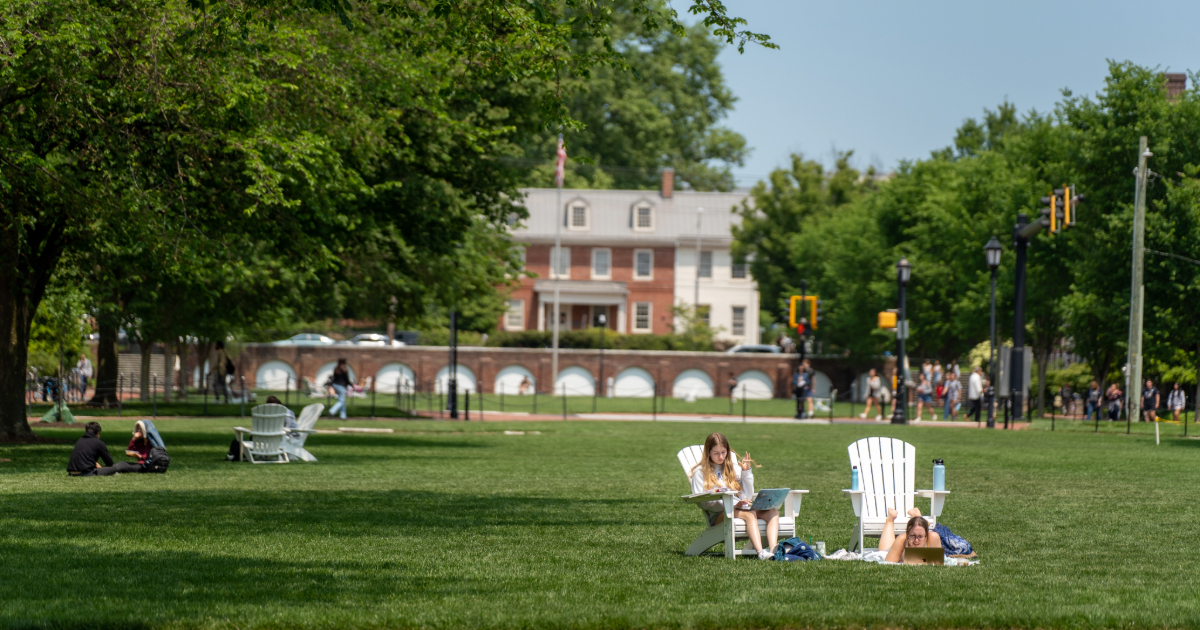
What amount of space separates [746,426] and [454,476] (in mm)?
18607

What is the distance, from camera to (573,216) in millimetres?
85562

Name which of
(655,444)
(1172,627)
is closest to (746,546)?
(1172,627)

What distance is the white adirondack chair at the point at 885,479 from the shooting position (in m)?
10.7

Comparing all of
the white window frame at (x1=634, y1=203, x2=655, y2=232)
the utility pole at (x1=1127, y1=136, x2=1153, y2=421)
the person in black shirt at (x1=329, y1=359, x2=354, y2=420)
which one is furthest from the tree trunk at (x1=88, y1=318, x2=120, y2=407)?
the white window frame at (x1=634, y1=203, x2=655, y2=232)

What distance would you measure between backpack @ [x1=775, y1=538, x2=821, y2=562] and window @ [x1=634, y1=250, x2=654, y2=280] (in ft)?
248

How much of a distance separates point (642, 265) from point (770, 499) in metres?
75.6

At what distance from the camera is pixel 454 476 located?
17.7 metres

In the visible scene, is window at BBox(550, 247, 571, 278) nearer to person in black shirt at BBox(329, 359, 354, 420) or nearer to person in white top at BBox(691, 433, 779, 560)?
person in black shirt at BBox(329, 359, 354, 420)

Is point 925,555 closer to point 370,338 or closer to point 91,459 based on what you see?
point 91,459

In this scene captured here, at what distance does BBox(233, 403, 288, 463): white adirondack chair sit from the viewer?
65.9 ft

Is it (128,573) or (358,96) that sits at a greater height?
(358,96)

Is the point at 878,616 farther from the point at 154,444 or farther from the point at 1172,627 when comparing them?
the point at 154,444

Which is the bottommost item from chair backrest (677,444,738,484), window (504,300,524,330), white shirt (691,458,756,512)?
white shirt (691,458,756,512)

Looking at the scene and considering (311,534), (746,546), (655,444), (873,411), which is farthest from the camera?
(873,411)
